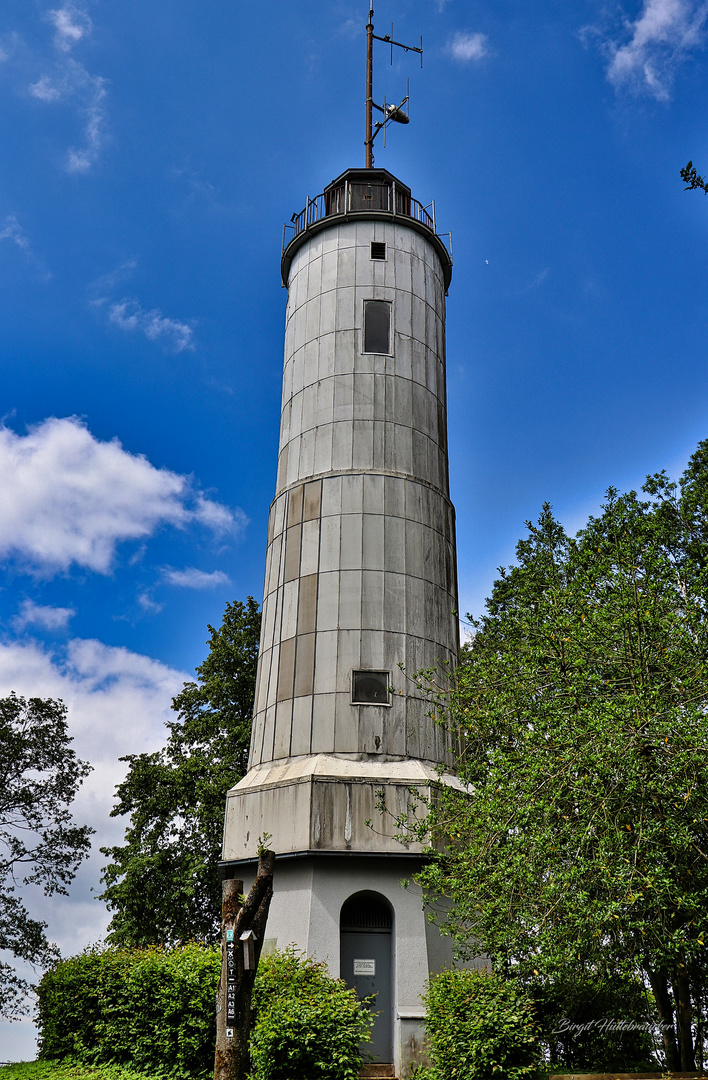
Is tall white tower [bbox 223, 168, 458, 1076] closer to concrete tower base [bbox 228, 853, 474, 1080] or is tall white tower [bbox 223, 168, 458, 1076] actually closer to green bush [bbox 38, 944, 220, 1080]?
concrete tower base [bbox 228, 853, 474, 1080]

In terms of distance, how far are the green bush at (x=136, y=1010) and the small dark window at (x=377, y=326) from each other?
14565 millimetres

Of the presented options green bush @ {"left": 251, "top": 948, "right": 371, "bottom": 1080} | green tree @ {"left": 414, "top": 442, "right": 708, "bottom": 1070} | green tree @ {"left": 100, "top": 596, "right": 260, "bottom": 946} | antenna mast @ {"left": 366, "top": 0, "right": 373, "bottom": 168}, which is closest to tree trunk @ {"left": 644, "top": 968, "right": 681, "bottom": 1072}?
green tree @ {"left": 414, "top": 442, "right": 708, "bottom": 1070}

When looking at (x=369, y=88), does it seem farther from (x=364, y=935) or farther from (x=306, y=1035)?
(x=306, y=1035)

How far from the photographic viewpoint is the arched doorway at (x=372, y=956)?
16000 mm

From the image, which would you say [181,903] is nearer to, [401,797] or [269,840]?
[269,840]

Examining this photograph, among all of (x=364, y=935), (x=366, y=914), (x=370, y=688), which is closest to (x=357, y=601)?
(x=370, y=688)

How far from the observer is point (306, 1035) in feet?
41.9

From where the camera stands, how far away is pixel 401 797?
17.3 m

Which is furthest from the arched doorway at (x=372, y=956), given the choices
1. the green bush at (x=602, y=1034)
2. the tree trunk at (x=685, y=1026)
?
the tree trunk at (x=685, y=1026)

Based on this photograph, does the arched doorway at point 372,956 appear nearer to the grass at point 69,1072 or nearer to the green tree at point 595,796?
the green tree at point 595,796

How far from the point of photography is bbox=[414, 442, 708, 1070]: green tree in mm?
11367

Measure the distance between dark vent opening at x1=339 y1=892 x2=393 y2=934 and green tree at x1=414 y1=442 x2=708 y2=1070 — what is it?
163 centimetres

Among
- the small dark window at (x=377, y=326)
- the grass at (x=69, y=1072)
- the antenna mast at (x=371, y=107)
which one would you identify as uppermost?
the antenna mast at (x=371, y=107)

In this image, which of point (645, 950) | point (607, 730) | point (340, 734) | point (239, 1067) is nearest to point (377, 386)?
point (340, 734)
